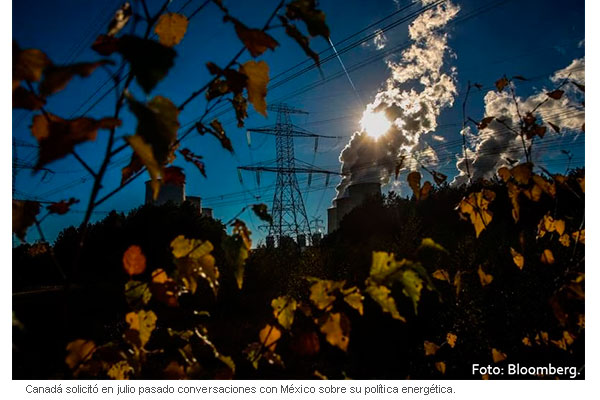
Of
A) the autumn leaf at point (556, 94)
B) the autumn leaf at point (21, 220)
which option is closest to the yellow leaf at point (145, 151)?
the autumn leaf at point (21, 220)

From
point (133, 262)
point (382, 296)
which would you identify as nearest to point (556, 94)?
point (382, 296)

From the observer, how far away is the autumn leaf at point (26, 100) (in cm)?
59

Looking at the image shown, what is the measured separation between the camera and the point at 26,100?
1.94 ft

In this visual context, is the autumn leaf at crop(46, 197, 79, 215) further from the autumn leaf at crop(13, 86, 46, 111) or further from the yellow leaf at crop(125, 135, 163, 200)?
the yellow leaf at crop(125, 135, 163, 200)

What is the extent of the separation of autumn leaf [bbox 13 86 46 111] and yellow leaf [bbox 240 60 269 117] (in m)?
0.36

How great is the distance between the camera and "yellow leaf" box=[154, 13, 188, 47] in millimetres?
652

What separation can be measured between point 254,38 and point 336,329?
2.01 ft

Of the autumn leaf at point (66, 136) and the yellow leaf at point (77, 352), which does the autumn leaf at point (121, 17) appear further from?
the yellow leaf at point (77, 352)

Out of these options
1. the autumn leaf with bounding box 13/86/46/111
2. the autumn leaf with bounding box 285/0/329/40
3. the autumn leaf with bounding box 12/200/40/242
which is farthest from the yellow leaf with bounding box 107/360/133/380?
the autumn leaf with bounding box 285/0/329/40

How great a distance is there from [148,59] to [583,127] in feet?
4.76
